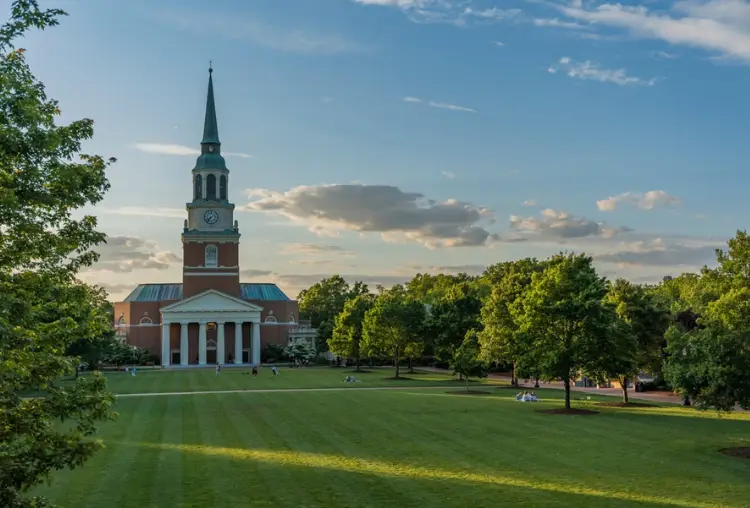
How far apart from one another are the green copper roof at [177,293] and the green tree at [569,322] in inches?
2805

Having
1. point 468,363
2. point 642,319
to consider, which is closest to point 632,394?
point 642,319

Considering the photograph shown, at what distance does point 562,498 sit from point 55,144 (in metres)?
14.0

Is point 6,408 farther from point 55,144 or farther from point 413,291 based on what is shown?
point 413,291

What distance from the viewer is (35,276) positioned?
12336 millimetres

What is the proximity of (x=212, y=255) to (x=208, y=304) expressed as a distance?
7.34 meters

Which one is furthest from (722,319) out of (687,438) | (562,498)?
Answer: (562,498)

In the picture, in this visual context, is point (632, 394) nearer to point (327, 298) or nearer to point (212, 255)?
point (212, 255)

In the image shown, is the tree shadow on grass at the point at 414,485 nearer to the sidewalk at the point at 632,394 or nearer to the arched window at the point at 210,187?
the sidewalk at the point at 632,394

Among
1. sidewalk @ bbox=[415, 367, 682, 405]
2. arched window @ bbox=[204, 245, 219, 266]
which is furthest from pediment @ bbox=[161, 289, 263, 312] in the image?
sidewalk @ bbox=[415, 367, 682, 405]

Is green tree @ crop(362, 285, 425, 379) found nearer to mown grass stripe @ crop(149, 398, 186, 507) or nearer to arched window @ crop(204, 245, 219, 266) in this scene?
mown grass stripe @ crop(149, 398, 186, 507)

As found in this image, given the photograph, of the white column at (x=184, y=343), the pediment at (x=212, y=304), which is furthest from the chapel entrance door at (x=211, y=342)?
the white column at (x=184, y=343)

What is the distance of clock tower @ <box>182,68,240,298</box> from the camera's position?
101 metres

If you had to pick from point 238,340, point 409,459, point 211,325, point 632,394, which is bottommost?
point 632,394

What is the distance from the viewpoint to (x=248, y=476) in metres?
20.3
